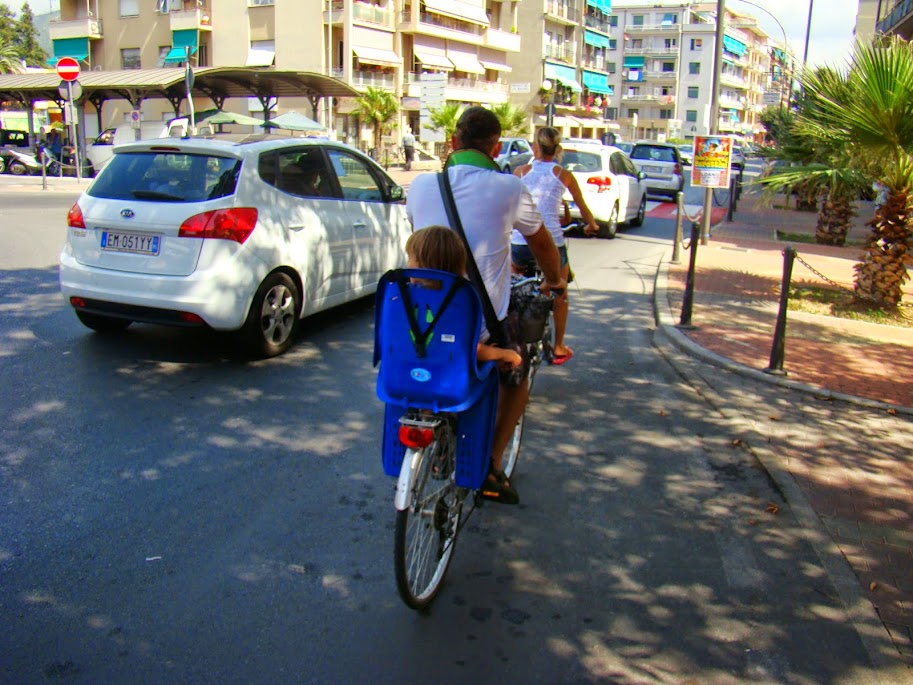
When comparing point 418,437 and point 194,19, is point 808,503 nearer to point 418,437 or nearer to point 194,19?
point 418,437

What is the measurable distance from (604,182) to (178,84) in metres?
24.5

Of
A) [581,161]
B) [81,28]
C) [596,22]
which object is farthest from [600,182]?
[596,22]

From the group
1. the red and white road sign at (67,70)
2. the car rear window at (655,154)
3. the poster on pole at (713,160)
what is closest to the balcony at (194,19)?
the red and white road sign at (67,70)

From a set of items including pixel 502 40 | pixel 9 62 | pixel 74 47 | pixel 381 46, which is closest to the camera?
pixel 381 46

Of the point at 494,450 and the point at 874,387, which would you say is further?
the point at 874,387

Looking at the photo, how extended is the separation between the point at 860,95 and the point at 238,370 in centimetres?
680

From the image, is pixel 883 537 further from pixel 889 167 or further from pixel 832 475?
pixel 889 167

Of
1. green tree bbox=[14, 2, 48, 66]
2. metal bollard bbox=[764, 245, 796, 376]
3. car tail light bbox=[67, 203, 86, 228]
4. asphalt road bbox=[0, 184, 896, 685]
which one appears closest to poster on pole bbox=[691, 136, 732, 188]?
metal bollard bbox=[764, 245, 796, 376]

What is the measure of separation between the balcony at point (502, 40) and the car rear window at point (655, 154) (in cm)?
3891

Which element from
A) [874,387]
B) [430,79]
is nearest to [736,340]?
[874,387]

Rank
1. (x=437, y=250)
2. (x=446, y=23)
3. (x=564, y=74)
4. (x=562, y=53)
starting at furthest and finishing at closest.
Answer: (x=562, y=53)
(x=564, y=74)
(x=446, y=23)
(x=437, y=250)

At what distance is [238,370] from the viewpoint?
6.80 meters

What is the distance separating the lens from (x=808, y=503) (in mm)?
4809

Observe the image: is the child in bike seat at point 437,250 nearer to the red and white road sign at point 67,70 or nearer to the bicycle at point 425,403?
the bicycle at point 425,403
